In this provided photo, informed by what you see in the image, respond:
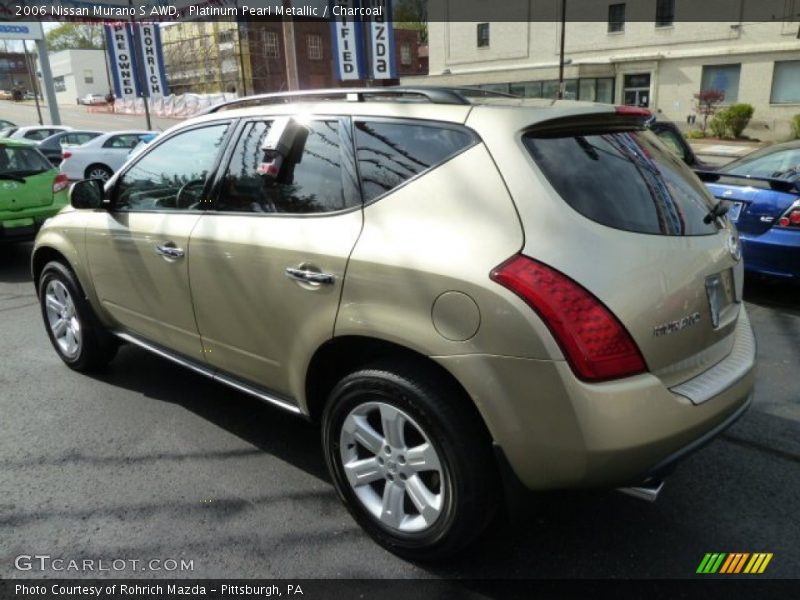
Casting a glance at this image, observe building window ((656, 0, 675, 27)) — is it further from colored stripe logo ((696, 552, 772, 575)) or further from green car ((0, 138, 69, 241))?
colored stripe logo ((696, 552, 772, 575))

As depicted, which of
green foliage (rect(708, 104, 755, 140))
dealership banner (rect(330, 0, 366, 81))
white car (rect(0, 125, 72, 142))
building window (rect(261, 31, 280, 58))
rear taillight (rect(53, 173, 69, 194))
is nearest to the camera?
rear taillight (rect(53, 173, 69, 194))

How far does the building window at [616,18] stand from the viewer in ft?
114

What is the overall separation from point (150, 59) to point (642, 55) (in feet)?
81.3

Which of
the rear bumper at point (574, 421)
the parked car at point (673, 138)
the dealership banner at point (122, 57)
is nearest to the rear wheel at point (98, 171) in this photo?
the dealership banner at point (122, 57)

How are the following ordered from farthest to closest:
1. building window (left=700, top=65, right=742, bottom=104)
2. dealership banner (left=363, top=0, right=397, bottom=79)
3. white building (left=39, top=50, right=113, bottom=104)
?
white building (left=39, top=50, right=113, bottom=104)
building window (left=700, top=65, right=742, bottom=104)
dealership banner (left=363, top=0, right=397, bottom=79)

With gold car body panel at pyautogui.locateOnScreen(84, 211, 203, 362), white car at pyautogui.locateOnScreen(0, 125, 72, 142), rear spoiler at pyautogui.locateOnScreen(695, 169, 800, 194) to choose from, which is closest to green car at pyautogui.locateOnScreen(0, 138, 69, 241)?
gold car body panel at pyautogui.locateOnScreen(84, 211, 203, 362)

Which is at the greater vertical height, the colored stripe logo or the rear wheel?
the colored stripe logo

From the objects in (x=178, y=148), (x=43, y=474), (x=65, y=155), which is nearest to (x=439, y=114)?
(x=178, y=148)

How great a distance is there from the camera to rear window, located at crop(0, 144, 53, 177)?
8167 mm

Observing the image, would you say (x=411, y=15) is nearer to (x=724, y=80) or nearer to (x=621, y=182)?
(x=724, y=80)

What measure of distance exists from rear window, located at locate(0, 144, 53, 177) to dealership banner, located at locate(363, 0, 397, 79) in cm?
775

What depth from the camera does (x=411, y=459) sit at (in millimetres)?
2418

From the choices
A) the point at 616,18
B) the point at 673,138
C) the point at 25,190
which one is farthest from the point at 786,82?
the point at 25,190

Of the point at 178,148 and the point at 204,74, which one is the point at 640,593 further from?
the point at 204,74
